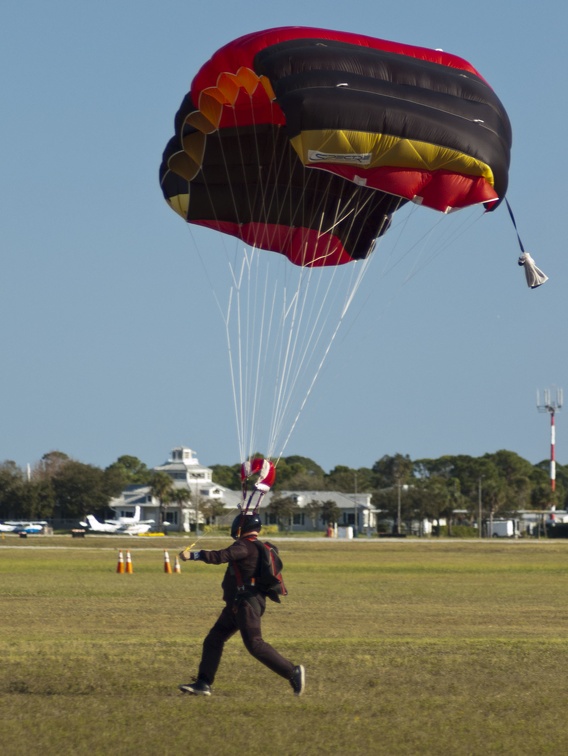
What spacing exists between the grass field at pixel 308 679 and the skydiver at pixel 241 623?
7.8 inches

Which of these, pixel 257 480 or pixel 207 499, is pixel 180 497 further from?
pixel 257 480

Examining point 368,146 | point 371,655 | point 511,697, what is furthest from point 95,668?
point 368,146

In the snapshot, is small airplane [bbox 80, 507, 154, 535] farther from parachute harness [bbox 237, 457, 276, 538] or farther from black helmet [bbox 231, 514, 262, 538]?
black helmet [bbox 231, 514, 262, 538]

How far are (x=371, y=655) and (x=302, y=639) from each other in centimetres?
195

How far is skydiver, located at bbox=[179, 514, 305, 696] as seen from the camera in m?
9.59

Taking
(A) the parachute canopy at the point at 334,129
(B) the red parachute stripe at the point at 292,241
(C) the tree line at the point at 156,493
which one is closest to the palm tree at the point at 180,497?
(C) the tree line at the point at 156,493

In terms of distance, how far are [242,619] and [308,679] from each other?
141 cm

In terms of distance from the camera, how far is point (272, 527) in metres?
107

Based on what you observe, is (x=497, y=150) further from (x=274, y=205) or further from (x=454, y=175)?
(x=274, y=205)

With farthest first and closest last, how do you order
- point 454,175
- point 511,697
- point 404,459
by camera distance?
point 404,459 → point 454,175 → point 511,697

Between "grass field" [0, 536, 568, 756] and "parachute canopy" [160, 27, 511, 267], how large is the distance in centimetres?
563

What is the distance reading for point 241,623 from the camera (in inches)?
383

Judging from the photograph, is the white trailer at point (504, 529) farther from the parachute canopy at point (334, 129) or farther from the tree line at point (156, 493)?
the parachute canopy at point (334, 129)

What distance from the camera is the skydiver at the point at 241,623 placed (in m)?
9.59
